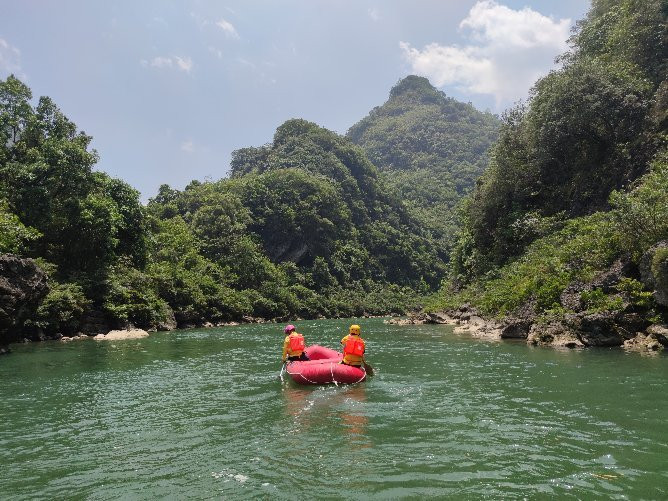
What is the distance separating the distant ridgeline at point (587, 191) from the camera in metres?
15.5

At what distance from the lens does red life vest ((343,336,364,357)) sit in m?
11.1

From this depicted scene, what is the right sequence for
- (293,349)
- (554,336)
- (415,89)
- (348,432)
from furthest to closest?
1. (415,89)
2. (554,336)
3. (293,349)
4. (348,432)

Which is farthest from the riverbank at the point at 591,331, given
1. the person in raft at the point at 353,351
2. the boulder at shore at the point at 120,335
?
the boulder at shore at the point at 120,335

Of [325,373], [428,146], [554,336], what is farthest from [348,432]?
[428,146]

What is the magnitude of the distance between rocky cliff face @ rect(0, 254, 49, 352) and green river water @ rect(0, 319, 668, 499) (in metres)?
4.97

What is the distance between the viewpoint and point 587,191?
25469 mm

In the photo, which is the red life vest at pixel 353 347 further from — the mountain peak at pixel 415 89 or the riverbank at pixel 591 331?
the mountain peak at pixel 415 89

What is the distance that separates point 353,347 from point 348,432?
397 cm

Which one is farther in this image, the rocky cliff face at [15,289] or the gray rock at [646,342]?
the rocky cliff face at [15,289]

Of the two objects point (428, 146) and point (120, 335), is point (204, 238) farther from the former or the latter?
point (428, 146)

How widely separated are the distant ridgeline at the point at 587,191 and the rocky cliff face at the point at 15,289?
18.1 metres

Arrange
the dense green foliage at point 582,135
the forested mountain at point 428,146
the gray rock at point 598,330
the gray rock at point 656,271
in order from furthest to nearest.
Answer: the forested mountain at point 428,146 < the dense green foliage at point 582,135 < the gray rock at point 598,330 < the gray rock at point 656,271

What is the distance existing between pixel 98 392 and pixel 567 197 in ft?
80.6

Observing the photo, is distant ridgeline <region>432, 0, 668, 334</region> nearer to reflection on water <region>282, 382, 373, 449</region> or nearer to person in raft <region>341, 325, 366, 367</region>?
person in raft <region>341, 325, 366, 367</region>
